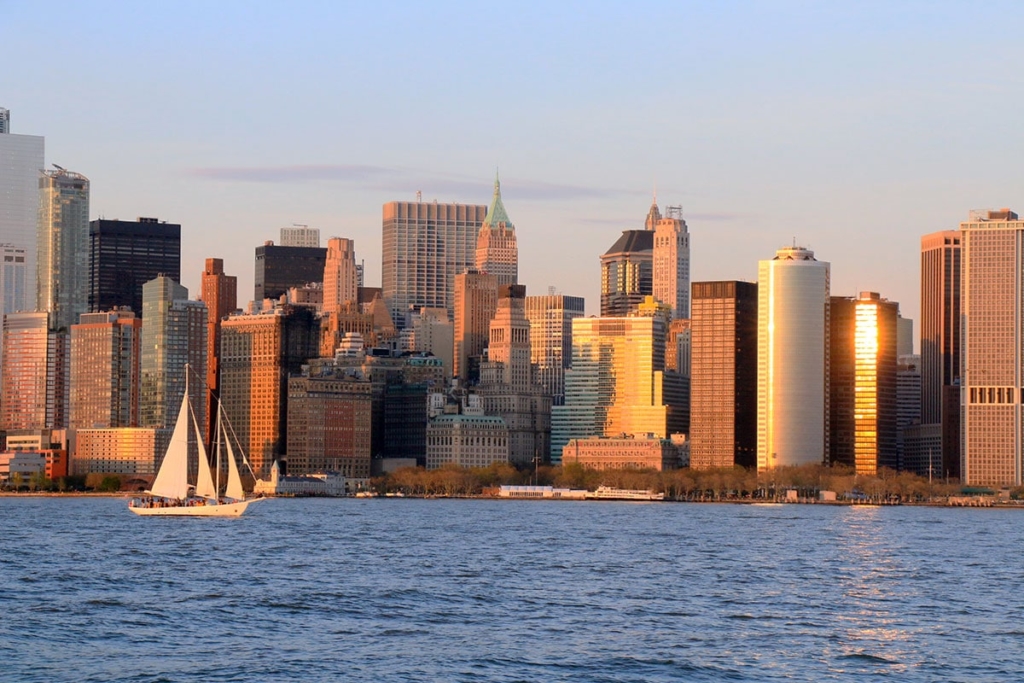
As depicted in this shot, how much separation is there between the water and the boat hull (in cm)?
2425

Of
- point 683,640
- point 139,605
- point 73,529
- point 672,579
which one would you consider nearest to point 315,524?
point 73,529

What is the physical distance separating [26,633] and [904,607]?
34164mm

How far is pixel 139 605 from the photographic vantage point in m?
73.3

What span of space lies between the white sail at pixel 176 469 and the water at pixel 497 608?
87.4 ft

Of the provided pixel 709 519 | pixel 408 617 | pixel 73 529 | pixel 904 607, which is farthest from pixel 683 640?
pixel 709 519

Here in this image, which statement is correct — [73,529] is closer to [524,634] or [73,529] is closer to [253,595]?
[253,595]

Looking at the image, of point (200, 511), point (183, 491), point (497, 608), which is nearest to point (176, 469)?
point (183, 491)

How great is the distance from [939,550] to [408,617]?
195 feet

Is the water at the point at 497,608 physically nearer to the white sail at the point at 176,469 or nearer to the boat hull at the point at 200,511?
the boat hull at the point at 200,511

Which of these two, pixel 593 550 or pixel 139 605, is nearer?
pixel 139 605

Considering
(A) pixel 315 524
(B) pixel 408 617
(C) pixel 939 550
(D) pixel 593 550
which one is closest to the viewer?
(B) pixel 408 617

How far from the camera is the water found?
5869 cm

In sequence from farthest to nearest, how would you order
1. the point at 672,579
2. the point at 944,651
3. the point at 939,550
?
1. the point at 939,550
2. the point at 672,579
3. the point at 944,651

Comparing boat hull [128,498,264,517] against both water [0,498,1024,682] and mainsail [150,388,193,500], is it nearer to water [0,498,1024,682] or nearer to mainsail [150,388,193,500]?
mainsail [150,388,193,500]
